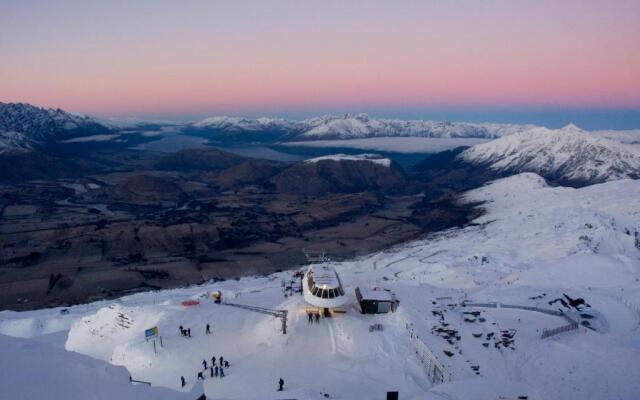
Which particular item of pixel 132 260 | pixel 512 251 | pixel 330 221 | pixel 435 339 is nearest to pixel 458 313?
pixel 435 339

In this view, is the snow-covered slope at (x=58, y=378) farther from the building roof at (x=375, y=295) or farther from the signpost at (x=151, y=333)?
the building roof at (x=375, y=295)

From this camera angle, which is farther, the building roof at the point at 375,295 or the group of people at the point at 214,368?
the building roof at the point at 375,295

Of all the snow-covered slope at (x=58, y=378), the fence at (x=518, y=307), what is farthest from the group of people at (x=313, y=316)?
the snow-covered slope at (x=58, y=378)

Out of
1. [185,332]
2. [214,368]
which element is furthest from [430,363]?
[185,332]

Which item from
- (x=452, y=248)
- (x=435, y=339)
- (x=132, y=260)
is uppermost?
(x=435, y=339)

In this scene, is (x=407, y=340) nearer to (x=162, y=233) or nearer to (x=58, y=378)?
(x=58, y=378)

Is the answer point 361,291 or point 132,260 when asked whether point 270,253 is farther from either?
point 361,291

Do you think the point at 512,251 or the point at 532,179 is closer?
the point at 512,251

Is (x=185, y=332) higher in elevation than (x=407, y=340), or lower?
lower

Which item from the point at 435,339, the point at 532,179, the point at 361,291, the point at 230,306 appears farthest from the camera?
the point at 532,179
